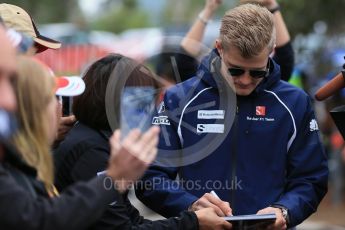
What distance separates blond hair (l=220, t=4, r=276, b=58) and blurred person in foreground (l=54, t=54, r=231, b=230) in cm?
49

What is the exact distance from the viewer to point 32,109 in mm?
2693

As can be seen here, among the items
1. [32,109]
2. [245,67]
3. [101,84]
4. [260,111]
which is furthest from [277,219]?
[32,109]

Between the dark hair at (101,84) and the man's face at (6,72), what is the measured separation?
3.71ft

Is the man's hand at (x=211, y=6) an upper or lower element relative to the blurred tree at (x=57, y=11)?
upper

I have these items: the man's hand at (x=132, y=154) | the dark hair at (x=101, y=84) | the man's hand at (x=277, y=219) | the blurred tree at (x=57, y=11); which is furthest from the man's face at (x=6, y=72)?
the blurred tree at (x=57, y=11)

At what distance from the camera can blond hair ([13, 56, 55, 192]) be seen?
2678 millimetres

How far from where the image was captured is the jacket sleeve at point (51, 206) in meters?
2.50

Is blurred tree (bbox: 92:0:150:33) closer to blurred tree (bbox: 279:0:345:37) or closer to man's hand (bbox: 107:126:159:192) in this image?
blurred tree (bbox: 279:0:345:37)

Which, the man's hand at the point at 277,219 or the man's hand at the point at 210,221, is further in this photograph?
the man's hand at the point at 277,219

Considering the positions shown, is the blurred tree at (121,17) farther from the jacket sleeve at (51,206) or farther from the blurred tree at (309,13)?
the jacket sleeve at (51,206)

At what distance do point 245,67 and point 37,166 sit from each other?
1.58 m

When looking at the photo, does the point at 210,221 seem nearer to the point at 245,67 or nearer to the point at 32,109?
the point at 245,67

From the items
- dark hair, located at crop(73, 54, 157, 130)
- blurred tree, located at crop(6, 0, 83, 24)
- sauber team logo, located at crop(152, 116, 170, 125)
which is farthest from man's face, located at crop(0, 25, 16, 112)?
blurred tree, located at crop(6, 0, 83, 24)

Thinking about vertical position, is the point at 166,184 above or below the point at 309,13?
below
